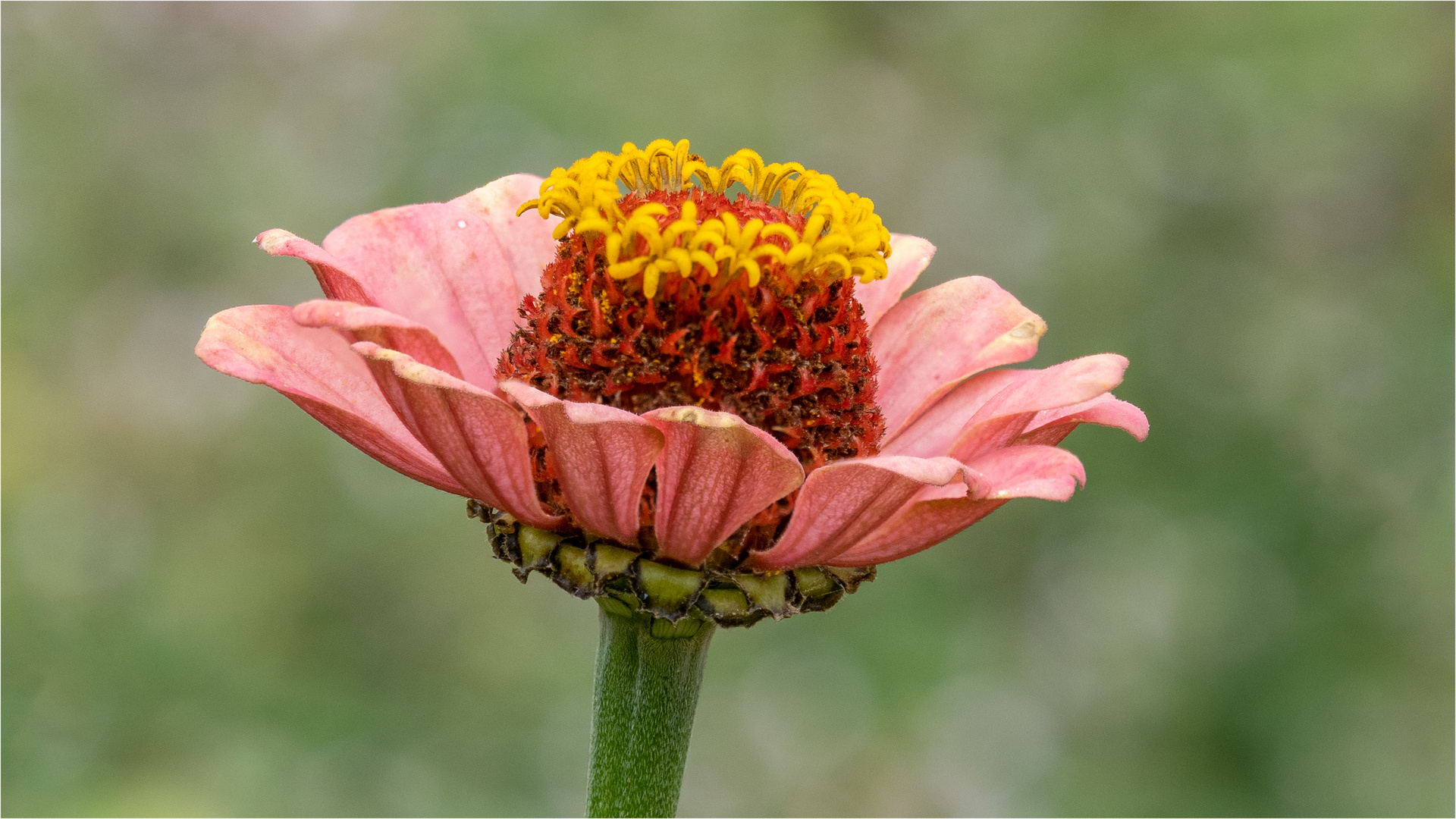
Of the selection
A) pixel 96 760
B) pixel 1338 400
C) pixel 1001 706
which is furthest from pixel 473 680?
pixel 1338 400

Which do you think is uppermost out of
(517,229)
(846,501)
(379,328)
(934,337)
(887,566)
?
(887,566)

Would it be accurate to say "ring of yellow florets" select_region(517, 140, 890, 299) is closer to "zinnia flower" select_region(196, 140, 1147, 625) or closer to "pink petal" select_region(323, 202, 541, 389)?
"zinnia flower" select_region(196, 140, 1147, 625)

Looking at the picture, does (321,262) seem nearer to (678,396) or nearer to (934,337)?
(678,396)

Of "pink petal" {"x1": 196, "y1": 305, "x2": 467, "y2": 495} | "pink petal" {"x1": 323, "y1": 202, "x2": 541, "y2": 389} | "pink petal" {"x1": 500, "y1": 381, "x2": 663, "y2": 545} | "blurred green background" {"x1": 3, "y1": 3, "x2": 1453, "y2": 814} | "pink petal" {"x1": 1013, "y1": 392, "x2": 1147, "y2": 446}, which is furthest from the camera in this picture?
"blurred green background" {"x1": 3, "y1": 3, "x2": 1453, "y2": 814}

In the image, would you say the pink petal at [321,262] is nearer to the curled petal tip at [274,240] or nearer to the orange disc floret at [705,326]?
the curled petal tip at [274,240]

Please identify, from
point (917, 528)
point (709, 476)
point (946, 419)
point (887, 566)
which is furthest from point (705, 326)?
point (887, 566)

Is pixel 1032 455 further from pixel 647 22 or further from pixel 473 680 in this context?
pixel 647 22

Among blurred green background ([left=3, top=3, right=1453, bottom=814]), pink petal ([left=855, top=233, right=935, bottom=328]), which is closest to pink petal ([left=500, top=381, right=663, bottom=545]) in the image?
pink petal ([left=855, top=233, right=935, bottom=328])
